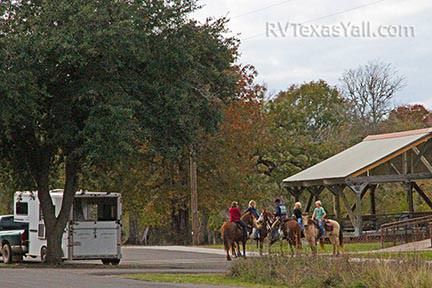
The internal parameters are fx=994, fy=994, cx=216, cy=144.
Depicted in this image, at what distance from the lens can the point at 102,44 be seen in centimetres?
3175

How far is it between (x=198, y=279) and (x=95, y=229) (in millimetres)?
11716

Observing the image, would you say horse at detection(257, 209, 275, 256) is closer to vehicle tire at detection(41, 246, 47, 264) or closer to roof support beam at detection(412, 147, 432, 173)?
vehicle tire at detection(41, 246, 47, 264)

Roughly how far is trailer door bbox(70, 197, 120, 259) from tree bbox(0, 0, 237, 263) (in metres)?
0.85

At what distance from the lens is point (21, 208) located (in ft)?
130

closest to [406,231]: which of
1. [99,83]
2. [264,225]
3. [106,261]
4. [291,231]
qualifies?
[264,225]

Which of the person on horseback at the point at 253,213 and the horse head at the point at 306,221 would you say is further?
the person on horseback at the point at 253,213

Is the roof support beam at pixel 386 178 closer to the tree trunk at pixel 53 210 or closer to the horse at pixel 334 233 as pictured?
the horse at pixel 334 233

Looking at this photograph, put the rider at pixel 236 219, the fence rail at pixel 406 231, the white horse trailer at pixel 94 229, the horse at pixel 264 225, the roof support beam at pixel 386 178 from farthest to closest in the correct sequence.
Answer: the roof support beam at pixel 386 178, the fence rail at pixel 406 231, the horse at pixel 264 225, the white horse trailer at pixel 94 229, the rider at pixel 236 219

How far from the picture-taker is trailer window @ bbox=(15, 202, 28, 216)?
39125 millimetres

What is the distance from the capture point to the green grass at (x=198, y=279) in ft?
77.6

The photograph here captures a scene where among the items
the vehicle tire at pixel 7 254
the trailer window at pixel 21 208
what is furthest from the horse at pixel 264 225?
the vehicle tire at pixel 7 254

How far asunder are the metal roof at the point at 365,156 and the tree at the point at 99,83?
45.0 ft

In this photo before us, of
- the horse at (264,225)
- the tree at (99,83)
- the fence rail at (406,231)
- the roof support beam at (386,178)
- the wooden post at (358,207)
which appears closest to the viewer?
the tree at (99,83)

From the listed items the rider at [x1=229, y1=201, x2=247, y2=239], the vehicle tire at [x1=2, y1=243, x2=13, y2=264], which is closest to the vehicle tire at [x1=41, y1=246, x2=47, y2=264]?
the vehicle tire at [x1=2, y1=243, x2=13, y2=264]
